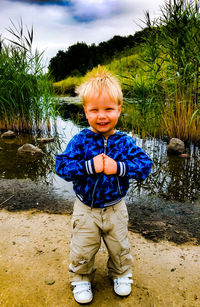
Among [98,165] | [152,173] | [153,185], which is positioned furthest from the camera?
[152,173]

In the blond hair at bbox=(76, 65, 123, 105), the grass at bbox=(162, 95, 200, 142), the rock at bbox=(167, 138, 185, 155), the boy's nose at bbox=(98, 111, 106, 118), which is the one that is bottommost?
the rock at bbox=(167, 138, 185, 155)

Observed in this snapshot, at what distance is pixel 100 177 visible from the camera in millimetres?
1391

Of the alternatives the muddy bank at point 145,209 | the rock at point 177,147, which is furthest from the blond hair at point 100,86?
the rock at point 177,147

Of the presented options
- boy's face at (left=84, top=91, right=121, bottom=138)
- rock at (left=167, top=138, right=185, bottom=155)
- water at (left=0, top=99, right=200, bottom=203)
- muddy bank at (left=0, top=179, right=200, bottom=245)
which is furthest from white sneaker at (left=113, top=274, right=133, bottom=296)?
rock at (left=167, top=138, right=185, bottom=155)

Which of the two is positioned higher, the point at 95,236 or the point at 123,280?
the point at 95,236

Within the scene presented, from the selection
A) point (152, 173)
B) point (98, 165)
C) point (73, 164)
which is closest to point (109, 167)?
point (98, 165)

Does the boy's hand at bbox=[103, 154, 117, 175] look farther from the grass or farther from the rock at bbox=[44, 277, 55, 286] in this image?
the grass

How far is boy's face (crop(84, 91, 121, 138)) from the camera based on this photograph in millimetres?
1363

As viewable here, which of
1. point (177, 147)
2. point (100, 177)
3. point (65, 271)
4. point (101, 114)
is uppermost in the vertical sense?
point (101, 114)

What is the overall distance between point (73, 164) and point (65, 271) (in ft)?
2.35

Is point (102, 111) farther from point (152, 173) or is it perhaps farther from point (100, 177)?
point (152, 173)

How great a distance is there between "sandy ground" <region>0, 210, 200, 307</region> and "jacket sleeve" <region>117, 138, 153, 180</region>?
0.65 meters

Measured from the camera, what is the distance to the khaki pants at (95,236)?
1.40m

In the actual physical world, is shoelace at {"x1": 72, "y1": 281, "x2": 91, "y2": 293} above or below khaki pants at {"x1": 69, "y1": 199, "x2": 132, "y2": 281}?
below
